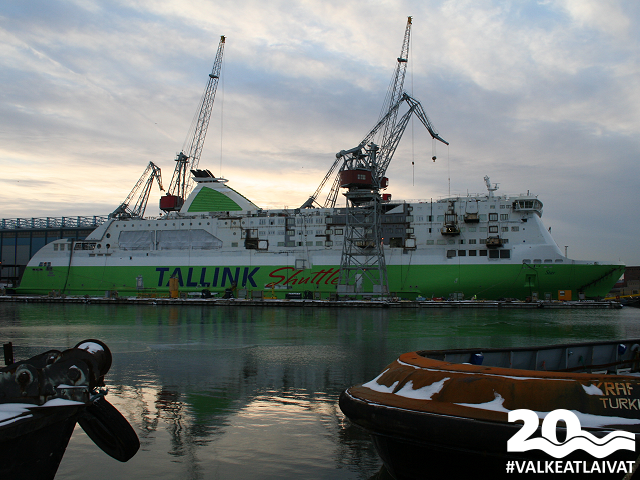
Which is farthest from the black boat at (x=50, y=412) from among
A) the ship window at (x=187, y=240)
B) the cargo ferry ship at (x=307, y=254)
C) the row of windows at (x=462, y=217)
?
the ship window at (x=187, y=240)

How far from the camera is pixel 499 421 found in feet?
15.2

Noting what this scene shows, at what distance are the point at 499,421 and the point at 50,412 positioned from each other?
4.43m

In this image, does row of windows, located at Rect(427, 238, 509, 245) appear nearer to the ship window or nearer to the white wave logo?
the ship window

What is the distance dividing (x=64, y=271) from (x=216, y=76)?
30.6 metres

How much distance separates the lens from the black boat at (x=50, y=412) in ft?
14.7

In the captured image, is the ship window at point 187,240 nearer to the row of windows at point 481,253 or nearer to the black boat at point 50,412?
the row of windows at point 481,253

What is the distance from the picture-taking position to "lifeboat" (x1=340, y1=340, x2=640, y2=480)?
442 centimetres

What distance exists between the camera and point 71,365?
520 centimetres

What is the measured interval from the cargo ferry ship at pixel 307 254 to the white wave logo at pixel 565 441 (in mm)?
38896

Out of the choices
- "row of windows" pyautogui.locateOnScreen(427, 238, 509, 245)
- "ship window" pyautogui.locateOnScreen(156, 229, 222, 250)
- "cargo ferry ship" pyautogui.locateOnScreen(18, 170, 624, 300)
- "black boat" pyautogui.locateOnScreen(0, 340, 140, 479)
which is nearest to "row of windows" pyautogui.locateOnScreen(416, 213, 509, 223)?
"cargo ferry ship" pyautogui.locateOnScreen(18, 170, 624, 300)

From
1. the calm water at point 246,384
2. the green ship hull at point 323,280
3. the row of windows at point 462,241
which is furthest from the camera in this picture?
the row of windows at point 462,241

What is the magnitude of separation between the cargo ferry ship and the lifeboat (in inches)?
1508

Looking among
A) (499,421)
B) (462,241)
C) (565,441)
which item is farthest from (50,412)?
(462,241)

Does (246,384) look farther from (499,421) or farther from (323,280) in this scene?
(323,280)
